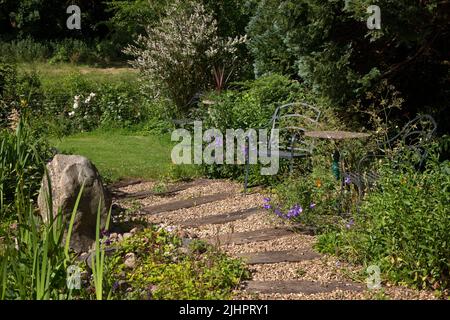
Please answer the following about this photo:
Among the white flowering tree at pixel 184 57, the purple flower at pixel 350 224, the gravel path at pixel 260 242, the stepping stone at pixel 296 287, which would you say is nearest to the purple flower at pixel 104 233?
the gravel path at pixel 260 242

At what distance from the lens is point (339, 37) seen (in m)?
8.34

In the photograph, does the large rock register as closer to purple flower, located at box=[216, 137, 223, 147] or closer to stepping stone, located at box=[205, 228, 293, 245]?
stepping stone, located at box=[205, 228, 293, 245]

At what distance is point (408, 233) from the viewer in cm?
473

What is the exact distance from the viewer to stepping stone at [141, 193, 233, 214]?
22.6ft

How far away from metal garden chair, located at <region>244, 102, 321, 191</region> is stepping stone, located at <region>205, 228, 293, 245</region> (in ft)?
5.05

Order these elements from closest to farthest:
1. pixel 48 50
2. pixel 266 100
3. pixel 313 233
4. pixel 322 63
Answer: pixel 313 233
pixel 322 63
pixel 266 100
pixel 48 50

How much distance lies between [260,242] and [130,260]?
129cm

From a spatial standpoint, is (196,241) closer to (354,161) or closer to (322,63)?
(354,161)

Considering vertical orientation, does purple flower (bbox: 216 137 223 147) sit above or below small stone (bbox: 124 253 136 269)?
above

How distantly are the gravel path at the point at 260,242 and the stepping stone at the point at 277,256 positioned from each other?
0.05 metres

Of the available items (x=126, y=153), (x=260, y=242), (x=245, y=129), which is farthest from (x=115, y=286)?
(x=126, y=153)

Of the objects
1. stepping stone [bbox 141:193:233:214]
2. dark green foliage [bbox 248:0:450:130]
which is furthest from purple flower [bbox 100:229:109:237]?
dark green foliage [bbox 248:0:450:130]

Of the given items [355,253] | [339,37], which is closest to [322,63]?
[339,37]

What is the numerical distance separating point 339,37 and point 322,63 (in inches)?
19.6
